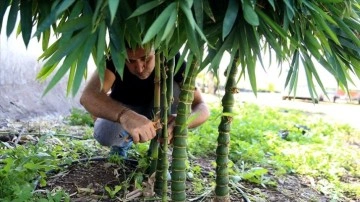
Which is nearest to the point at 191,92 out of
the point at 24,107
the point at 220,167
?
the point at 220,167

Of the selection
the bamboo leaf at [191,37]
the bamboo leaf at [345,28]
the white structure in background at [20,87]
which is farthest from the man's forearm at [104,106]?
the white structure in background at [20,87]

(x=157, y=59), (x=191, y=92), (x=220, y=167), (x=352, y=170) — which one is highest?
(x=157, y=59)

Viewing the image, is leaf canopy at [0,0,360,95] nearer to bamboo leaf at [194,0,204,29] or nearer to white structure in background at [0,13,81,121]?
bamboo leaf at [194,0,204,29]

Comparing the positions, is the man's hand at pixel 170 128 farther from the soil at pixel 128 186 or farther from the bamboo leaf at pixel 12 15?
the bamboo leaf at pixel 12 15

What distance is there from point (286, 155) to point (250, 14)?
2144 millimetres

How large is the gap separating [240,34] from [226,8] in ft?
0.31

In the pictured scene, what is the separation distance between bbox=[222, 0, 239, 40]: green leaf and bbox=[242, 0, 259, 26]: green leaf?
0.16 ft

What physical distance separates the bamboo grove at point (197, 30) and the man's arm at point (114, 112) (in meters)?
0.16

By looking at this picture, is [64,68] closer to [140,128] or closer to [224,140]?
[140,128]

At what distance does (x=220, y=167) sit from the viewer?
1670mm

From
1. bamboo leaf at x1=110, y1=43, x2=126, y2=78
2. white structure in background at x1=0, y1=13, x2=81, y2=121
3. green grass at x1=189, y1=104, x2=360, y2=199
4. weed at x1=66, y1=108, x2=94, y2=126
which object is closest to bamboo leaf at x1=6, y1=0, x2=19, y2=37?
bamboo leaf at x1=110, y1=43, x2=126, y2=78

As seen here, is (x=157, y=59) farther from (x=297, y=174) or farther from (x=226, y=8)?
(x=297, y=174)

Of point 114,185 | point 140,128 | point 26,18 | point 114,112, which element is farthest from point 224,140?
point 26,18

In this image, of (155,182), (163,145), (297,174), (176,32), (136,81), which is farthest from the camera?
(297,174)
